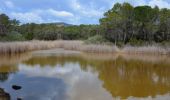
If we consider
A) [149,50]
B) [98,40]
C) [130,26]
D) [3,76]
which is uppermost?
[130,26]

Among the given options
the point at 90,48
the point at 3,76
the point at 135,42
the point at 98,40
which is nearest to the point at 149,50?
the point at 135,42

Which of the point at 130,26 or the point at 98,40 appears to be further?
the point at 130,26

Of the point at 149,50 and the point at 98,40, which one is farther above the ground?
the point at 98,40

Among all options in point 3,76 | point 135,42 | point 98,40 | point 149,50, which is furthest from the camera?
point 98,40

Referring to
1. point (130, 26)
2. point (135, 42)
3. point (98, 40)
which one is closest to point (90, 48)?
point (98, 40)

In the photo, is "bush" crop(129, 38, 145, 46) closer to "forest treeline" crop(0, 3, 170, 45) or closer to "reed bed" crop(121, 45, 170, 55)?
"forest treeline" crop(0, 3, 170, 45)

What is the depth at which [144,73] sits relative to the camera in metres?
12.4

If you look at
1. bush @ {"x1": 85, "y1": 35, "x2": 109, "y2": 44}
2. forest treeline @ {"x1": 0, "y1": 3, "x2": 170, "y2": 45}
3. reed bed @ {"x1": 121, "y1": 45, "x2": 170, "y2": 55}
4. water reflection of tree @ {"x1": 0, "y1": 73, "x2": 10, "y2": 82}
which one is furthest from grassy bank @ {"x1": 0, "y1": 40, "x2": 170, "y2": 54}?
water reflection of tree @ {"x1": 0, "y1": 73, "x2": 10, "y2": 82}

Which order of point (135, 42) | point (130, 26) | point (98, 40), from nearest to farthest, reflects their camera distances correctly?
1. point (135, 42)
2. point (98, 40)
3. point (130, 26)

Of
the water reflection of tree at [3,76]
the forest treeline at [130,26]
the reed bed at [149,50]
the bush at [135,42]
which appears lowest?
the water reflection of tree at [3,76]

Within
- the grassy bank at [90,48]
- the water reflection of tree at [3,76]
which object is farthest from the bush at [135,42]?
the water reflection of tree at [3,76]

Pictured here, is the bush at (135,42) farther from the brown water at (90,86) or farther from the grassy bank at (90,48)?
the brown water at (90,86)

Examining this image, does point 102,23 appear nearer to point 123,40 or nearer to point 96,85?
point 123,40

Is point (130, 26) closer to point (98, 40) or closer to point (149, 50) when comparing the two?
point (98, 40)
